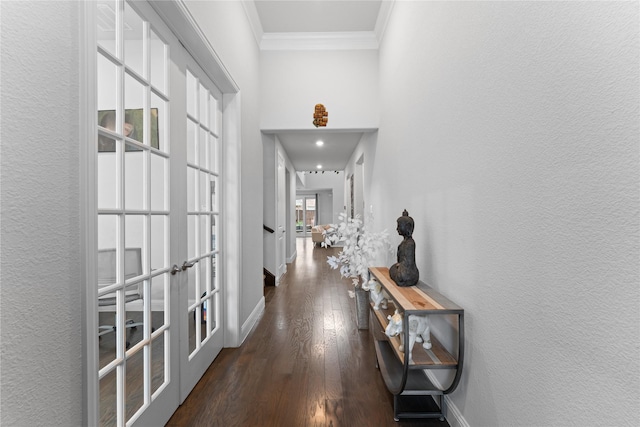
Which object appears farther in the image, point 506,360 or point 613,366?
point 506,360

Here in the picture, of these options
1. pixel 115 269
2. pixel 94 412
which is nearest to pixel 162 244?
pixel 115 269

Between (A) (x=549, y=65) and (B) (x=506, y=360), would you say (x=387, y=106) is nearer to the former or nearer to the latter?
(A) (x=549, y=65)

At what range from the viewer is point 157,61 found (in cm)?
158

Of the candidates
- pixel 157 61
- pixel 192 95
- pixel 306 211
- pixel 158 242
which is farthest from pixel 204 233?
pixel 306 211

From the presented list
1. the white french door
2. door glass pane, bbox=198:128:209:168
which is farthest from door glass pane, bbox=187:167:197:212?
door glass pane, bbox=198:128:209:168

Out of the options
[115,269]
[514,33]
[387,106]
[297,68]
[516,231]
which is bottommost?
[115,269]

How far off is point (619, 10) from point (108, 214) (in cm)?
166

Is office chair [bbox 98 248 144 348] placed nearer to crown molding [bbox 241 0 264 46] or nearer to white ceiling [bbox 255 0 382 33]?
crown molding [bbox 241 0 264 46]

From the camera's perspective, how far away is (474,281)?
137 centimetres

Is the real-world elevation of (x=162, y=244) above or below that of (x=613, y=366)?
above

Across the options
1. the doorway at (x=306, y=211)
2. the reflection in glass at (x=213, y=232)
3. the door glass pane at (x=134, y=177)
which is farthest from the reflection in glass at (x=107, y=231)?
the doorway at (x=306, y=211)

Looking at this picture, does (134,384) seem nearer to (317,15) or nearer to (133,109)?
(133,109)

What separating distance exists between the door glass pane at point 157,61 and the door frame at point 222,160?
0.13 metres

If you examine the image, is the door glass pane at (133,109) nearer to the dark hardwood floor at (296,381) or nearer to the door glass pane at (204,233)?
the door glass pane at (204,233)
